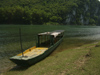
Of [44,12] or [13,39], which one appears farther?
[44,12]

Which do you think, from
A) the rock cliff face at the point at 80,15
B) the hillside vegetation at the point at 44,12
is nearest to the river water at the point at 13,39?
the hillside vegetation at the point at 44,12

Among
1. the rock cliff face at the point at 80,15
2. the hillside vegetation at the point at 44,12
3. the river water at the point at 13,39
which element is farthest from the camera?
the rock cliff face at the point at 80,15

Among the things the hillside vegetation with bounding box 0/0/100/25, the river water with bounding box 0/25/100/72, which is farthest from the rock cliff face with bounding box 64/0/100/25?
the river water with bounding box 0/25/100/72

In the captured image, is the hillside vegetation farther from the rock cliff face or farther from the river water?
the river water

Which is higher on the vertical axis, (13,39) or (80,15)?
(80,15)

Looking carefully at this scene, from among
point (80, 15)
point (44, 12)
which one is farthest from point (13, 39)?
point (80, 15)

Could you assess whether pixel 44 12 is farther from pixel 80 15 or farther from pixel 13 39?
pixel 13 39

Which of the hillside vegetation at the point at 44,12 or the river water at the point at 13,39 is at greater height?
the hillside vegetation at the point at 44,12

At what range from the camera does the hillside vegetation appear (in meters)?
101

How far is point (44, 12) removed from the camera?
5044 inches

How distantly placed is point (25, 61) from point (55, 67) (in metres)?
2.82

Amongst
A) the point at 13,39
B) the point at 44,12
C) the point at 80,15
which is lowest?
the point at 13,39

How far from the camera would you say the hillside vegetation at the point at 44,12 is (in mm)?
101044

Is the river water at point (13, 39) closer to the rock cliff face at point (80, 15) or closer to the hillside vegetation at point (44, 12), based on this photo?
the hillside vegetation at point (44, 12)
